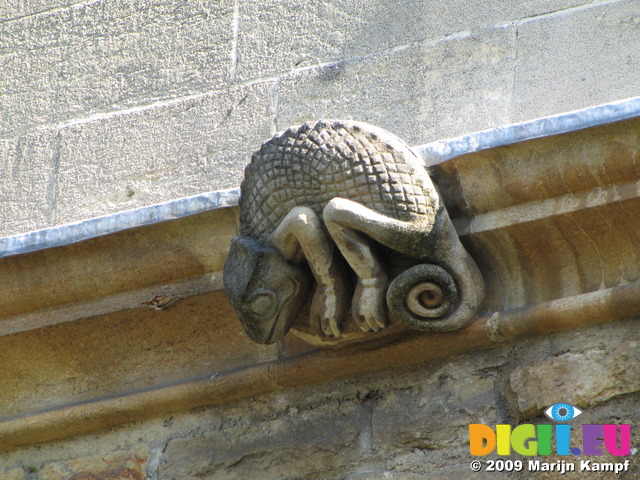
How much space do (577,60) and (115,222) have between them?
107 cm

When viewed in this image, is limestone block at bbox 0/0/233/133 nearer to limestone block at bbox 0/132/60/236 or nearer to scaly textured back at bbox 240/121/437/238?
limestone block at bbox 0/132/60/236

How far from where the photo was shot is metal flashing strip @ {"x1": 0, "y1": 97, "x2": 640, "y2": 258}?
2449 mm

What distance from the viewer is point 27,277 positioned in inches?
113

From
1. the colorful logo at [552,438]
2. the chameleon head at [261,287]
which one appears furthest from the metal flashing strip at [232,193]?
the colorful logo at [552,438]

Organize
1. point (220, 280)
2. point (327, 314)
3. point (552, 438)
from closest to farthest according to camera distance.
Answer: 1. point (552, 438)
2. point (327, 314)
3. point (220, 280)

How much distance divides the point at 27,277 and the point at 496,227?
3.53 feet

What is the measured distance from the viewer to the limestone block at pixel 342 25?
2904 mm

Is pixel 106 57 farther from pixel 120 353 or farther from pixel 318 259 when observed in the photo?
pixel 318 259

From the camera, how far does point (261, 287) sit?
252cm

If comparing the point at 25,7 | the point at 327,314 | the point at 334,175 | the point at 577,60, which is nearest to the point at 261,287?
the point at 327,314

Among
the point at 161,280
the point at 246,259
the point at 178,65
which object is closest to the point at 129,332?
the point at 161,280

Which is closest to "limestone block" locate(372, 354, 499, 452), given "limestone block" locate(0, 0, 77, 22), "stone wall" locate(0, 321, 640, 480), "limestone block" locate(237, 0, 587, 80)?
"stone wall" locate(0, 321, 640, 480)

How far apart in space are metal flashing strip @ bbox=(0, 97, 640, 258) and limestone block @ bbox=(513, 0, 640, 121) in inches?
9.1

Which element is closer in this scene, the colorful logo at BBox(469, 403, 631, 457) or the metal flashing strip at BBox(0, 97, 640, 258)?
the colorful logo at BBox(469, 403, 631, 457)
